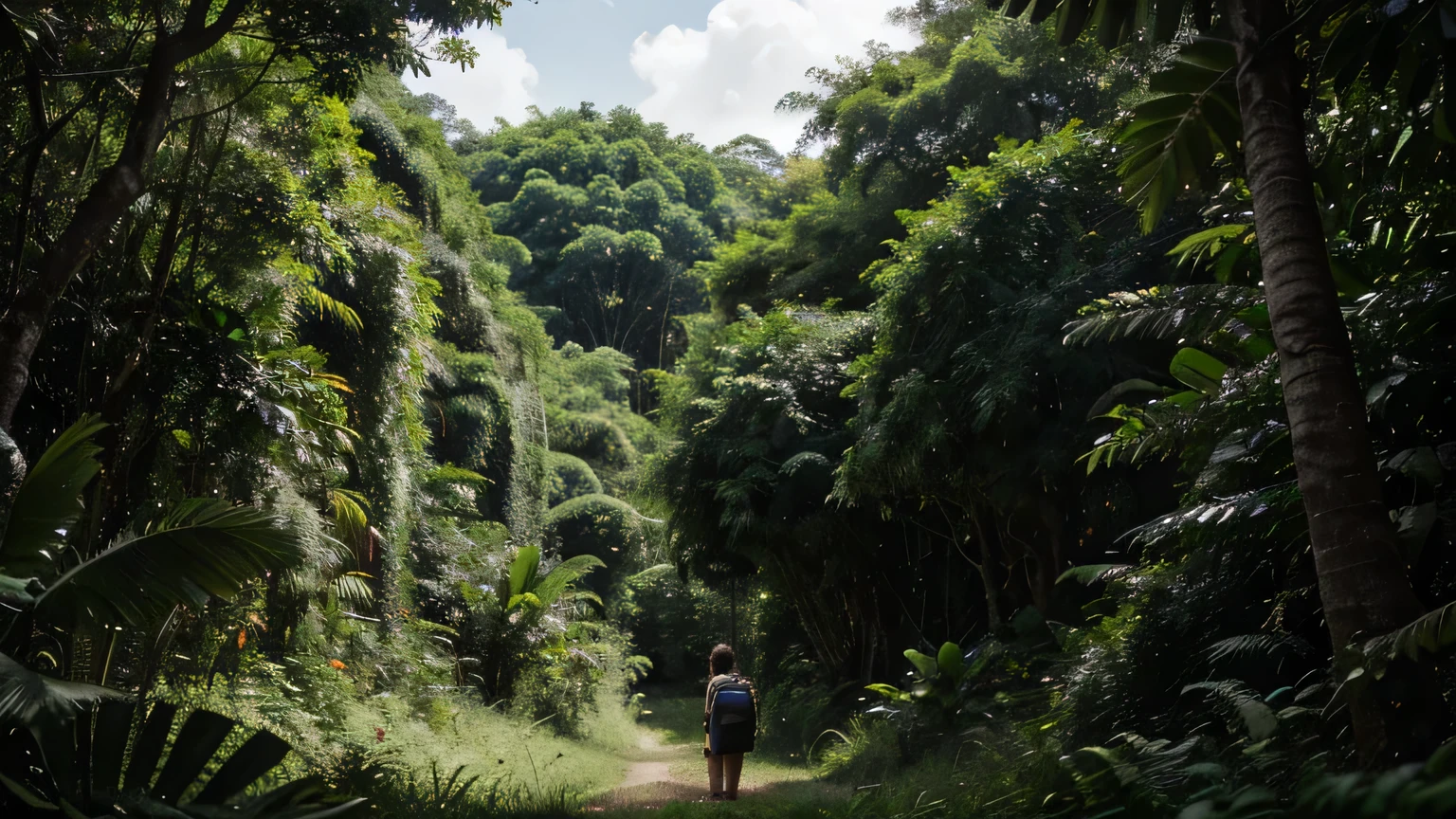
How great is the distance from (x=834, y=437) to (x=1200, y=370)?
616 centimetres

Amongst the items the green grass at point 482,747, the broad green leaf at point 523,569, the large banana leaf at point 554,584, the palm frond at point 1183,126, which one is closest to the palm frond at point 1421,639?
the palm frond at point 1183,126

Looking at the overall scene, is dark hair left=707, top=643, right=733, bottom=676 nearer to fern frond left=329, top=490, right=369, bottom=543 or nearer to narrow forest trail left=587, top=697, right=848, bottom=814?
narrow forest trail left=587, top=697, right=848, bottom=814

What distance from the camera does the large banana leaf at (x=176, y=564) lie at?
14.1 ft

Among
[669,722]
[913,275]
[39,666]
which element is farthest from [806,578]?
[39,666]

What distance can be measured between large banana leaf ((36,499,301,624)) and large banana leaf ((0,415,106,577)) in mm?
179

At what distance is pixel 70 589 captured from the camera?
13.9 feet

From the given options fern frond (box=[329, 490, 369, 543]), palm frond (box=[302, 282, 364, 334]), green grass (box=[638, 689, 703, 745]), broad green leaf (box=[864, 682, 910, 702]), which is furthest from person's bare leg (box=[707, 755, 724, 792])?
green grass (box=[638, 689, 703, 745])

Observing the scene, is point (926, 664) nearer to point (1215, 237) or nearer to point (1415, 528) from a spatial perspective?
→ point (1215, 237)

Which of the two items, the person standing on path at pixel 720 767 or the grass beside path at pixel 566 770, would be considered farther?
the person standing on path at pixel 720 767

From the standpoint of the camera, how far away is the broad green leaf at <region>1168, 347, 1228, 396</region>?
16.1 feet

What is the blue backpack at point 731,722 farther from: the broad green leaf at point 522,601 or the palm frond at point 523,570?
the palm frond at point 523,570

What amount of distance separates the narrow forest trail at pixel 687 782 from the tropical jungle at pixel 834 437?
139 mm

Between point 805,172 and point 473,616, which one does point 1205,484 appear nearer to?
point 473,616

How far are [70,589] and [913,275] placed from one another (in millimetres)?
7020
